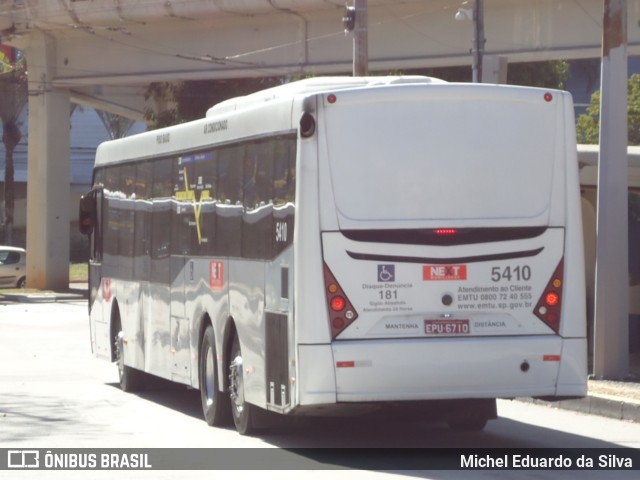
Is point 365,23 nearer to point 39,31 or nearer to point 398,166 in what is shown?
point 398,166

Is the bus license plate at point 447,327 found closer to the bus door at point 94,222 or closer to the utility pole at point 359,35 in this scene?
the bus door at point 94,222

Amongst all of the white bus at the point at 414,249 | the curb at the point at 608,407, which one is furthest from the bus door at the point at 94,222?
the white bus at the point at 414,249

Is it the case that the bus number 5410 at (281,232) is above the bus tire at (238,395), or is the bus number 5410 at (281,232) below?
above

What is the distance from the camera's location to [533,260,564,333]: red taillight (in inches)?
453

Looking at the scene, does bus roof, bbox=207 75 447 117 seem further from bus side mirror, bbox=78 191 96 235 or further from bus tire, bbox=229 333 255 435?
bus side mirror, bbox=78 191 96 235

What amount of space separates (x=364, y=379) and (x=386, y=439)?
2.24 meters

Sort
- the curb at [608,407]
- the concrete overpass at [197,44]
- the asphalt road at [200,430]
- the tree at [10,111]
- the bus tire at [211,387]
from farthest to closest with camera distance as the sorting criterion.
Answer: the tree at [10,111] → the concrete overpass at [197,44] → the curb at [608,407] → the bus tire at [211,387] → the asphalt road at [200,430]

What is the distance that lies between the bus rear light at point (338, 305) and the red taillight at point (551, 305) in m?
1.58

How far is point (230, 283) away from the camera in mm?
13266

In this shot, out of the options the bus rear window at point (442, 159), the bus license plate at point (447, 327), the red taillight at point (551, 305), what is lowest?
the bus license plate at point (447, 327)

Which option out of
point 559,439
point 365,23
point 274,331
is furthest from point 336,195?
point 365,23

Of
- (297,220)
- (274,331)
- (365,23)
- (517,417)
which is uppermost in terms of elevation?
(365,23)

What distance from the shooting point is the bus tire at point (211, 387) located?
13.8 m

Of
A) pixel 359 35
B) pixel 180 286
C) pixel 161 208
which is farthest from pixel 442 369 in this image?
pixel 359 35
